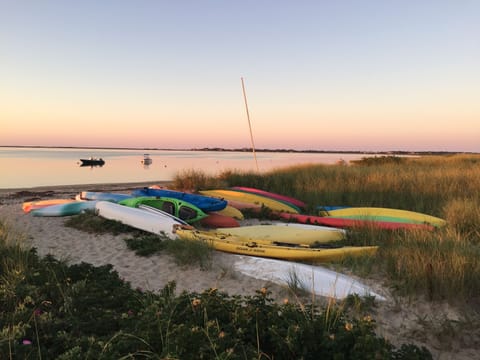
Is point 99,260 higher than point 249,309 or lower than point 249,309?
lower

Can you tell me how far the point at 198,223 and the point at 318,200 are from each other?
3.97 meters

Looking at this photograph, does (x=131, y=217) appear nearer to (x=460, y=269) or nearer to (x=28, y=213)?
(x=28, y=213)

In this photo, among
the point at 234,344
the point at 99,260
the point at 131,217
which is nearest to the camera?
the point at 234,344

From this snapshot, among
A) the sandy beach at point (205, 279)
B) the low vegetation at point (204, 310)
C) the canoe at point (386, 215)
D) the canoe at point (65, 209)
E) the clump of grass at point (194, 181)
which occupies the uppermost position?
the clump of grass at point (194, 181)

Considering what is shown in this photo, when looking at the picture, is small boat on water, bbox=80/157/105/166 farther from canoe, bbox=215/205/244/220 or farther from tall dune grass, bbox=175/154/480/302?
canoe, bbox=215/205/244/220

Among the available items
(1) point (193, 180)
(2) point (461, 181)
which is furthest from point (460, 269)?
(1) point (193, 180)

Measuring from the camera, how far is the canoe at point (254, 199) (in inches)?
340

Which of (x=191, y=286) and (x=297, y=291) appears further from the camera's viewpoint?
(x=191, y=286)

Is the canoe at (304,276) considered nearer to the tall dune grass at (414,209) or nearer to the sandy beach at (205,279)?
the sandy beach at (205,279)

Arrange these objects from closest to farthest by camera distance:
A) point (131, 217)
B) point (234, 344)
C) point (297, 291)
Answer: point (234, 344) < point (297, 291) < point (131, 217)

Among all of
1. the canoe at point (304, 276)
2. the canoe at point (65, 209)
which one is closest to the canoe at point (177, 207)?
the canoe at point (65, 209)

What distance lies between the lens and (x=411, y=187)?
9859 millimetres

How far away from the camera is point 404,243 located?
4676 millimetres

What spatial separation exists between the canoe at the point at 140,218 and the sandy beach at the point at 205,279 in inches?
21.0
